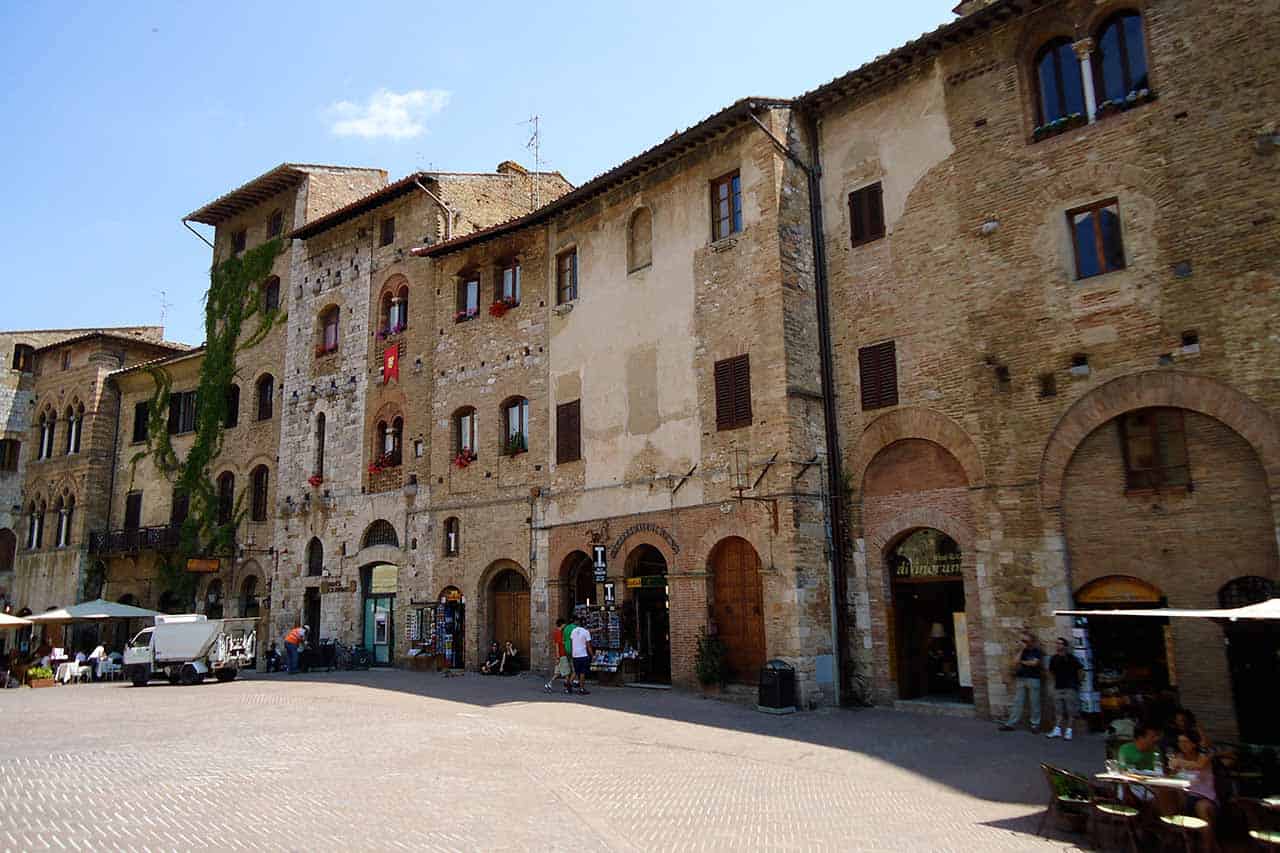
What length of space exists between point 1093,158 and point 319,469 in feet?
73.0

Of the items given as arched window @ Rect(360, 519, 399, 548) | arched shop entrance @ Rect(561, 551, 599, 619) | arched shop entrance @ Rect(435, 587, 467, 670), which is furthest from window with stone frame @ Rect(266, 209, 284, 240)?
arched shop entrance @ Rect(561, 551, 599, 619)

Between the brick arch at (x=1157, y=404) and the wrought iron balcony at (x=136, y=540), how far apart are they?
Answer: 27.4 metres

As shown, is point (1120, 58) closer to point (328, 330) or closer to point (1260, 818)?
point (1260, 818)

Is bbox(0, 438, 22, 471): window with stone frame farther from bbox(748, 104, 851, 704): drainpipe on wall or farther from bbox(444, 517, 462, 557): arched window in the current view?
bbox(748, 104, 851, 704): drainpipe on wall

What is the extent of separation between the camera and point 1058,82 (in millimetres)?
14984

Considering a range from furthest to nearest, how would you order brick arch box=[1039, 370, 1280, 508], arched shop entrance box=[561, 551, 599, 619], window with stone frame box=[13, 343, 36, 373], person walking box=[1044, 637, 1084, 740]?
1. window with stone frame box=[13, 343, 36, 373]
2. arched shop entrance box=[561, 551, 599, 619]
3. person walking box=[1044, 637, 1084, 740]
4. brick arch box=[1039, 370, 1280, 508]

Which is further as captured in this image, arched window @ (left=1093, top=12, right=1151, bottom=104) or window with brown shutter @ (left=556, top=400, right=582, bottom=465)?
window with brown shutter @ (left=556, top=400, right=582, bottom=465)

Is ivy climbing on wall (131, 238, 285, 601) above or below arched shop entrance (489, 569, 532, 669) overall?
above

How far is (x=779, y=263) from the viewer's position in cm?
1712

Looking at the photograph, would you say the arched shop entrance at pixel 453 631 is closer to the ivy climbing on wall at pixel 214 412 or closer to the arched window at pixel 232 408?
the ivy climbing on wall at pixel 214 412

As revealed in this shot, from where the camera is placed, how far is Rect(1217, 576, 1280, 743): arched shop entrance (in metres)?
11.7

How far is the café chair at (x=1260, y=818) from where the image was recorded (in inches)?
290

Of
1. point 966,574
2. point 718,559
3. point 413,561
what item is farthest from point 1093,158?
point 413,561

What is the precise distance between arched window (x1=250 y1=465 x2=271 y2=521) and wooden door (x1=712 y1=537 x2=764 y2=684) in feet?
58.5
